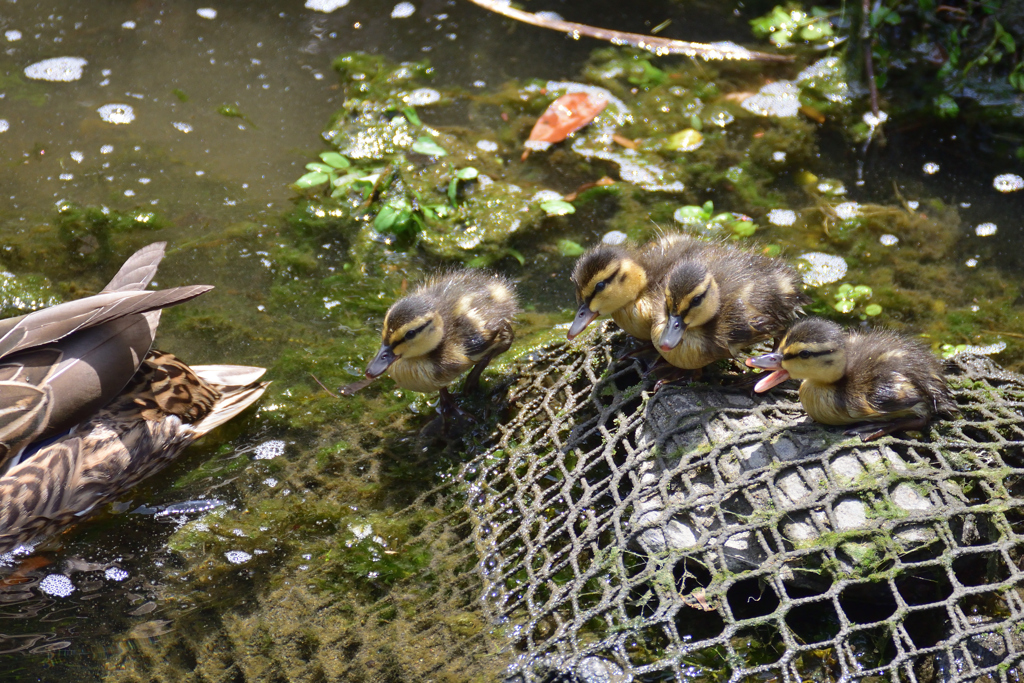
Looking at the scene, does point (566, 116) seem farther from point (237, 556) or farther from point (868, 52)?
point (237, 556)

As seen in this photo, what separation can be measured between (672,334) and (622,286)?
34 cm

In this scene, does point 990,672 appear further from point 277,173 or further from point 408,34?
point 408,34

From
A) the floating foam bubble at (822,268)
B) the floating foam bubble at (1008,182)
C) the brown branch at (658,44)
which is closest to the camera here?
the floating foam bubble at (822,268)

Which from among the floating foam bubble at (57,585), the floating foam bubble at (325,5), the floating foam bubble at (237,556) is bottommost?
the floating foam bubble at (57,585)

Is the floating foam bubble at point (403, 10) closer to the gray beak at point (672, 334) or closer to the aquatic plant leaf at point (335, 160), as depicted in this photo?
the aquatic plant leaf at point (335, 160)

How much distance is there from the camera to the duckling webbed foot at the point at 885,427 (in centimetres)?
307

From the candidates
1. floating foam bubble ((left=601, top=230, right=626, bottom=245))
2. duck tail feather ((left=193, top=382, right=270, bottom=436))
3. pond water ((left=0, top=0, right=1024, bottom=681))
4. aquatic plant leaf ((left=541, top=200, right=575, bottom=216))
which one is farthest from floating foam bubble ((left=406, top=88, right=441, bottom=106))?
duck tail feather ((left=193, top=382, right=270, bottom=436))

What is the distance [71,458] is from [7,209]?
2352mm

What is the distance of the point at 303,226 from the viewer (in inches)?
196

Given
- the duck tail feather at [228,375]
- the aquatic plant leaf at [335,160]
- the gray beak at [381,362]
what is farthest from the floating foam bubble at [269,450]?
Answer: the aquatic plant leaf at [335,160]

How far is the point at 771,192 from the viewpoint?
5.25 m

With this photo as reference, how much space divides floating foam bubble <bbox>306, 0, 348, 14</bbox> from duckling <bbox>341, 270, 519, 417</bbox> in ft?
13.0

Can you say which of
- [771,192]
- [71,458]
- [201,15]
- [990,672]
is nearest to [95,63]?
[201,15]

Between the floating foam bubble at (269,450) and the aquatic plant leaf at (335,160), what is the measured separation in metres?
2.02
